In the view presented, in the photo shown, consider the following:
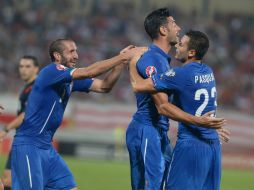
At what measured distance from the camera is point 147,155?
27.3 feet

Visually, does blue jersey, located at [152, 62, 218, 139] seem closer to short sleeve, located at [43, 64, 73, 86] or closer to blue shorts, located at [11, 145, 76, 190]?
short sleeve, located at [43, 64, 73, 86]

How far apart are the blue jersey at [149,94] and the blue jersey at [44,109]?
90cm

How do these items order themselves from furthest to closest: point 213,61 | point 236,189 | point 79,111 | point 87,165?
point 213,61 → point 79,111 → point 87,165 → point 236,189

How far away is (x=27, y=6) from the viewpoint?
25312 millimetres

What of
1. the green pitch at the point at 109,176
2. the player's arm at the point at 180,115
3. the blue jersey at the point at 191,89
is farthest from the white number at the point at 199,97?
the green pitch at the point at 109,176

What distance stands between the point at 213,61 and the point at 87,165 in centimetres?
729

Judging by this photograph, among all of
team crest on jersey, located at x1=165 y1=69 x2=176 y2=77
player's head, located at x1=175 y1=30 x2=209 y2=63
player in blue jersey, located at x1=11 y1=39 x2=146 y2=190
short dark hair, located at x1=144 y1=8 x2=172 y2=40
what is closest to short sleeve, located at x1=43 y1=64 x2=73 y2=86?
player in blue jersey, located at x1=11 y1=39 x2=146 y2=190

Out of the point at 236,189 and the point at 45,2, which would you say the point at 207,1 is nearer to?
the point at 45,2

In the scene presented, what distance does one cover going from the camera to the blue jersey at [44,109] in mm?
8727

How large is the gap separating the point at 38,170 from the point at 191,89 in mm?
2026

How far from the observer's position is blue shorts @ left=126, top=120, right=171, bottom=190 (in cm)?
827

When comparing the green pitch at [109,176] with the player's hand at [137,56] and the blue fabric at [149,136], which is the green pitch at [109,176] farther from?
the player's hand at [137,56]

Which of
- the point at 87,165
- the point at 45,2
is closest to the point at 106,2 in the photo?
the point at 45,2

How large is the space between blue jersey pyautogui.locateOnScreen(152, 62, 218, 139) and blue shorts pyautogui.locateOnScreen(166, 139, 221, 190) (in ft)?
0.38
